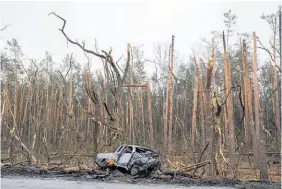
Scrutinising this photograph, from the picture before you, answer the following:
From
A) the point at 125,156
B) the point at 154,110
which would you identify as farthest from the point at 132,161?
the point at 154,110

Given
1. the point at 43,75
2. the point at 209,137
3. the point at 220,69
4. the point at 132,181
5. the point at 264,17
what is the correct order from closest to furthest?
the point at 132,181
the point at 209,137
the point at 264,17
the point at 220,69
the point at 43,75

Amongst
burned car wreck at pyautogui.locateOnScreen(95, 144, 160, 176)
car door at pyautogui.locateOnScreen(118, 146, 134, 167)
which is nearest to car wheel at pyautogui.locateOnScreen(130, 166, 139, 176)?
burned car wreck at pyautogui.locateOnScreen(95, 144, 160, 176)

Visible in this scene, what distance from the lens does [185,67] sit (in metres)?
49.3

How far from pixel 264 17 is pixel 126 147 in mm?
22261

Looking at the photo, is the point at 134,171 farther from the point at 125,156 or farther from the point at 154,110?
the point at 154,110

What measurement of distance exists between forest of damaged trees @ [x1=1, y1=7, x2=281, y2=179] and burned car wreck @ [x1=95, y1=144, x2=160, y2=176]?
1603 millimetres

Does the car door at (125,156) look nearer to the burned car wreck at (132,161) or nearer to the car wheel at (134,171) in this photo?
the burned car wreck at (132,161)

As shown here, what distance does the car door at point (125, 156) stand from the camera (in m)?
13.6

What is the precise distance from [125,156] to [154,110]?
94.6 ft

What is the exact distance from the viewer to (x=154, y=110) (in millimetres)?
42469

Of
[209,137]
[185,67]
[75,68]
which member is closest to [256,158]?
[209,137]

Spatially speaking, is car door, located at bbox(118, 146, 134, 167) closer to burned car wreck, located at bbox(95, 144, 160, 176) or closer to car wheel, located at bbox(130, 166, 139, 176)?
burned car wreck, located at bbox(95, 144, 160, 176)

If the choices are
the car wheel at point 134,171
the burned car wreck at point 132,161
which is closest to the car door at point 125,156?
the burned car wreck at point 132,161

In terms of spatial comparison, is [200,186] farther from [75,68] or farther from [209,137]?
[75,68]
